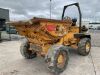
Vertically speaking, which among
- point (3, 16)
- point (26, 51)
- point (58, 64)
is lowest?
point (58, 64)

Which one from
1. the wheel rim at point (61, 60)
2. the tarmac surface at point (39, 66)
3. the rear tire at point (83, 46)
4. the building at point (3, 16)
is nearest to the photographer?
the wheel rim at point (61, 60)

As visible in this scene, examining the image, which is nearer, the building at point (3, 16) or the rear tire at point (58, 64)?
the rear tire at point (58, 64)

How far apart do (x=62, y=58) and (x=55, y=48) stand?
492 mm

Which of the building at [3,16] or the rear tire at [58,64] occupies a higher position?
the building at [3,16]

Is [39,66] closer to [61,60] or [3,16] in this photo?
[61,60]

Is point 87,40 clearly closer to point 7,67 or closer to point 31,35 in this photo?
point 31,35

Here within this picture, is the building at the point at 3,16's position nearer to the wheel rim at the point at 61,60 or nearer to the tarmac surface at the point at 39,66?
the tarmac surface at the point at 39,66

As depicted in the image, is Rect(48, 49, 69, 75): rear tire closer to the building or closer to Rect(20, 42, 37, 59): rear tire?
Rect(20, 42, 37, 59): rear tire

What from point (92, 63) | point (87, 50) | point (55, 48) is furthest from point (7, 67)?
point (87, 50)

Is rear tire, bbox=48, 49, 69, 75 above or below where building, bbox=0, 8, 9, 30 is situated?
below

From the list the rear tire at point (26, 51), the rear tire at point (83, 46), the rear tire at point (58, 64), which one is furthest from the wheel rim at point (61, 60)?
the rear tire at point (83, 46)

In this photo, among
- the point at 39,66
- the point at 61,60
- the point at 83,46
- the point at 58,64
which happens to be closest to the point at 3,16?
the point at 83,46

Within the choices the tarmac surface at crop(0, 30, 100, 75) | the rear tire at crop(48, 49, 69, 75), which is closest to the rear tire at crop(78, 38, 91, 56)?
the tarmac surface at crop(0, 30, 100, 75)

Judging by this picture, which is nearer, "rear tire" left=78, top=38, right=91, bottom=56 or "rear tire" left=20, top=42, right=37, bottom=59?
"rear tire" left=20, top=42, right=37, bottom=59
